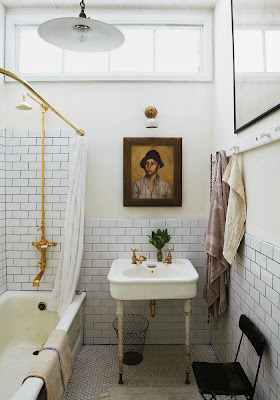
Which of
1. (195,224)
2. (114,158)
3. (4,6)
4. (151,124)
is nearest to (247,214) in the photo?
(195,224)

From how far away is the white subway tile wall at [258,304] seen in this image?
176 cm

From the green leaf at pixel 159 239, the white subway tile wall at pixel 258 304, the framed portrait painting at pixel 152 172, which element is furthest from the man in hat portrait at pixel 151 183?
the white subway tile wall at pixel 258 304

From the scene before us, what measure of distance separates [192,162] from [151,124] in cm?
58

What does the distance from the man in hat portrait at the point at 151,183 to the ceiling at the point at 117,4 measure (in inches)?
55.6

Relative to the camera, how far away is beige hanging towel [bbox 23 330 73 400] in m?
1.87

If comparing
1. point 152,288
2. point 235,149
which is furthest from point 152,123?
point 152,288

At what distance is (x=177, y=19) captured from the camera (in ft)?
10.3

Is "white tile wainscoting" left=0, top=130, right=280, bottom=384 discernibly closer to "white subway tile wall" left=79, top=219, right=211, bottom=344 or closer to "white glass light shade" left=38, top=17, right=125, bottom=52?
"white subway tile wall" left=79, top=219, right=211, bottom=344

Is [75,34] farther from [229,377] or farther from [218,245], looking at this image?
[229,377]

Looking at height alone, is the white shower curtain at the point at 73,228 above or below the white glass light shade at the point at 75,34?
below

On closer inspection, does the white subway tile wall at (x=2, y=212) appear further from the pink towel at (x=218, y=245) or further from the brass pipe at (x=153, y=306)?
the pink towel at (x=218, y=245)

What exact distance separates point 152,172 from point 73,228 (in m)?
0.93

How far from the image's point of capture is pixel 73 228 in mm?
2900

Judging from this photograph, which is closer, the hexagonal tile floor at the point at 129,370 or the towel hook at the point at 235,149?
the towel hook at the point at 235,149
